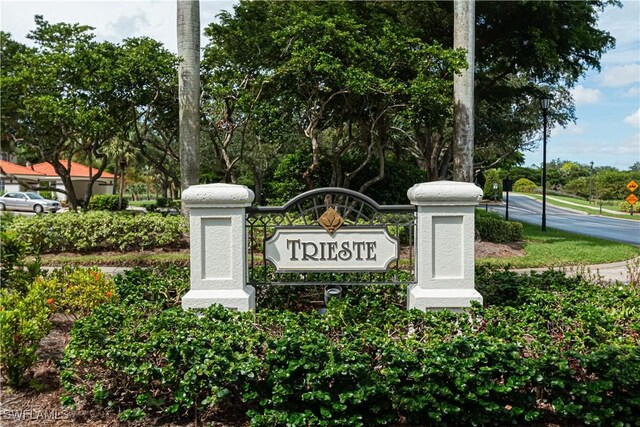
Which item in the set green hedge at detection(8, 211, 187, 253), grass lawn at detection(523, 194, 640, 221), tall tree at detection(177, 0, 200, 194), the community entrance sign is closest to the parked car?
green hedge at detection(8, 211, 187, 253)

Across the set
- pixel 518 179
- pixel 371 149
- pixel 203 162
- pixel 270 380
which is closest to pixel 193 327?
pixel 270 380

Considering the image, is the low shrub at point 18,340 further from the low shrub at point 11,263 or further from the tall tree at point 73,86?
the tall tree at point 73,86

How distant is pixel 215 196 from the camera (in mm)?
4961

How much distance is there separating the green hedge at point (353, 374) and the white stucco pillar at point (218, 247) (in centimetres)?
76

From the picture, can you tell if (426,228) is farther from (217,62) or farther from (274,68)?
(217,62)

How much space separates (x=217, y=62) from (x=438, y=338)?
1520 cm

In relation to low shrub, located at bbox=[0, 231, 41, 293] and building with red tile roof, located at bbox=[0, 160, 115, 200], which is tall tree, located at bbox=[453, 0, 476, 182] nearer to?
low shrub, located at bbox=[0, 231, 41, 293]

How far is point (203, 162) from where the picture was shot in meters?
36.3

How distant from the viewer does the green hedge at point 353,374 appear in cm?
356

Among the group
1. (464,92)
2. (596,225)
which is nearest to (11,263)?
(464,92)

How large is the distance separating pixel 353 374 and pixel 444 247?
196cm

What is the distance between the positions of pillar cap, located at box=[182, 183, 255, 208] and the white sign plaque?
0.57m

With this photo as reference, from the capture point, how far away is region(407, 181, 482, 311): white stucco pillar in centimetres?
496

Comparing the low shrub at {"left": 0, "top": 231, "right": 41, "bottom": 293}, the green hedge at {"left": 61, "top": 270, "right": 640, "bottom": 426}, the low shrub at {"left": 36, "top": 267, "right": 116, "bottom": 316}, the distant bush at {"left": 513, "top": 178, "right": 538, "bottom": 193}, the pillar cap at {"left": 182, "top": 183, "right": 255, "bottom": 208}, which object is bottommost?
the green hedge at {"left": 61, "top": 270, "right": 640, "bottom": 426}
